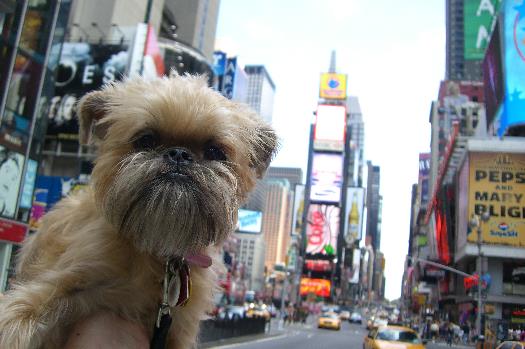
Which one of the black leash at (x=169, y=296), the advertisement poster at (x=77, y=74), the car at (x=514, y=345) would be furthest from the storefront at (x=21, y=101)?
the black leash at (x=169, y=296)

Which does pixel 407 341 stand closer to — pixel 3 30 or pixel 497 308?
pixel 3 30

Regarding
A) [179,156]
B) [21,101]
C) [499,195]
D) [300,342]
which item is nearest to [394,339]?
[300,342]

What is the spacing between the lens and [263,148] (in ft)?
6.21

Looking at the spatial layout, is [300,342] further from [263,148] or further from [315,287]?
[315,287]

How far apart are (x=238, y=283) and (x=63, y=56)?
65.6 metres

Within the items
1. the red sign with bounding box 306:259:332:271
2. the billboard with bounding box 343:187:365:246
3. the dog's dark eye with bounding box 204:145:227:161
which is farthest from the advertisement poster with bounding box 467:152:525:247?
the billboard with bounding box 343:187:365:246

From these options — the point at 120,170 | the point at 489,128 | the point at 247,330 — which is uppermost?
the point at 489,128

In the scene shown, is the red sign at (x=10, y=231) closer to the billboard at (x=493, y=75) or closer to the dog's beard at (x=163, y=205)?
the dog's beard at (x=163, y=205)

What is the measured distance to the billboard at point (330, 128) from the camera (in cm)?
12088

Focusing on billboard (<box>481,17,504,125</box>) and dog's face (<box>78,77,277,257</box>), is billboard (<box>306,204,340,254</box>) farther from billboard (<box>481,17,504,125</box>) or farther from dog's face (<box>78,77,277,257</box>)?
dog's face (<box>78,77,277,257</box>)

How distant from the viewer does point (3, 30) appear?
17.6 metres

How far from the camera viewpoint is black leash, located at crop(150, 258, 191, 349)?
1.52 m

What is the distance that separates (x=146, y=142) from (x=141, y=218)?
0.25 m

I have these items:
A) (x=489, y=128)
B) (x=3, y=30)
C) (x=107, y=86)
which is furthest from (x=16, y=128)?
(x=489, y=128)
